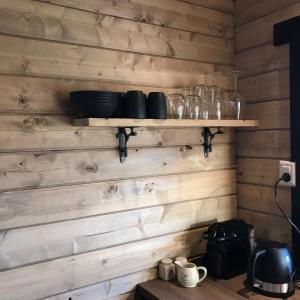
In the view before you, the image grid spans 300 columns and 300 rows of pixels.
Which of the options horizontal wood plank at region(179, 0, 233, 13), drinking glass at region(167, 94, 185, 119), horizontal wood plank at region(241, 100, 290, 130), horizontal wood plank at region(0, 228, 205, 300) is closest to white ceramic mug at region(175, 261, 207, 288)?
horizontal wood plank at region(0, 228, 205, 300)

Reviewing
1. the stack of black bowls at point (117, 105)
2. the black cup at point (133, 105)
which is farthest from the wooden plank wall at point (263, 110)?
the black cup at point (133, 105)

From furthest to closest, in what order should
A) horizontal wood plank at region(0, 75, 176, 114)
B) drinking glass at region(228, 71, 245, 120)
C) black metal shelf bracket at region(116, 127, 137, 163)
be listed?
drinking glass at region(228, 71, 245, 120) < black metal shelf bracket at region(116, 127, 137, 163) < horizontal wood plank at region(0, 75, 176, 114)

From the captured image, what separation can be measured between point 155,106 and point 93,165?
0.36m

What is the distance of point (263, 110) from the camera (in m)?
1.77

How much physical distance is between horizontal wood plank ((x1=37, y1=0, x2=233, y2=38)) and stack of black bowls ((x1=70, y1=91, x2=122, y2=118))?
1.32 ft

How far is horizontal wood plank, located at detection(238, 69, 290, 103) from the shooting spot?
5.46 ft

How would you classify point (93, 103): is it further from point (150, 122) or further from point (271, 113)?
point (271, 113)

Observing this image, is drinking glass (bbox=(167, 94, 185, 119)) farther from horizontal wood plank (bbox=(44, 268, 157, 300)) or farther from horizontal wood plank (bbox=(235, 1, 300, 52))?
horizontal wood plank (bbox=(44, 268, 157, 300))

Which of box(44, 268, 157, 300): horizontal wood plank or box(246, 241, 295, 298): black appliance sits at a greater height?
box(246, 241, 295, 298): black appliance

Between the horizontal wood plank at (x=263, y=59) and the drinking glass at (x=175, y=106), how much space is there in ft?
1.73

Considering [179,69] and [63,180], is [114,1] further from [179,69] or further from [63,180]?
[63,180]

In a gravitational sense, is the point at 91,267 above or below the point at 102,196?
below

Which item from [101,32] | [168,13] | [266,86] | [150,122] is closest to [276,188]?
[266,86]

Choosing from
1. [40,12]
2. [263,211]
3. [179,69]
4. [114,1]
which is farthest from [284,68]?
[40,12]
